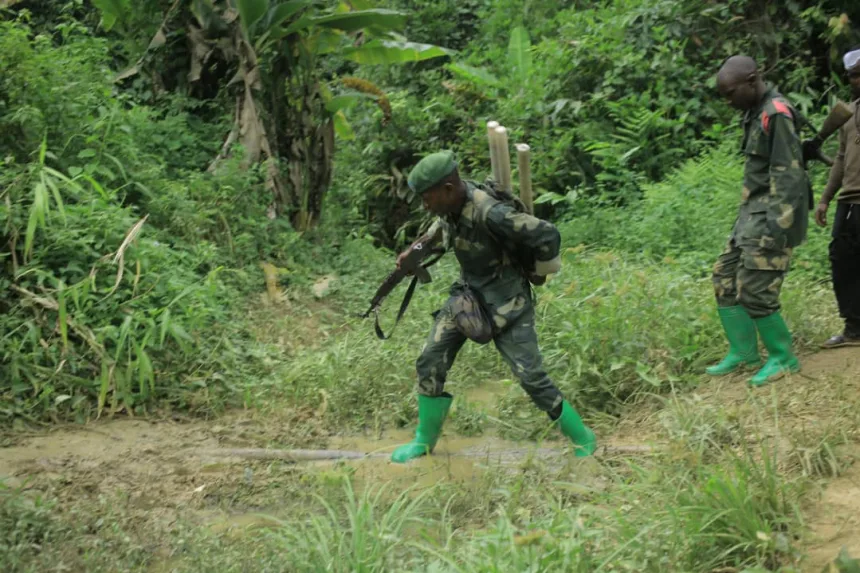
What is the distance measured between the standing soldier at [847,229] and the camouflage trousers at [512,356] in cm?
218

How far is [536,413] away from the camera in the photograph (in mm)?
5391

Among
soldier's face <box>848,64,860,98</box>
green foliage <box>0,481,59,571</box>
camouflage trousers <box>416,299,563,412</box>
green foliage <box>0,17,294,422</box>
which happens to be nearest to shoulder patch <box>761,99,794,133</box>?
soldier's face <box>848,64,860,98</box>

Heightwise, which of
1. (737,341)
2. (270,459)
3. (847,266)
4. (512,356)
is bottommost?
(270,459)

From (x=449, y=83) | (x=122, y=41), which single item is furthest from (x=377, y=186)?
(x=122, y=41)

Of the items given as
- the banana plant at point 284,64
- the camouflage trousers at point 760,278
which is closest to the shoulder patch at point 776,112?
the camouflage trousers at point 760,278

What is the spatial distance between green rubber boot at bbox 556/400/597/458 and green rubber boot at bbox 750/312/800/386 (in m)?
1.19

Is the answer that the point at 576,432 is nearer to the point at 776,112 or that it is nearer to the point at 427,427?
the point at 427,427

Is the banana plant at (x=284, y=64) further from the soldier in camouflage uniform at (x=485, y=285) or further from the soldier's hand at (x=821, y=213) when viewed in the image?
the soldier's hand at (x=821, y=213)

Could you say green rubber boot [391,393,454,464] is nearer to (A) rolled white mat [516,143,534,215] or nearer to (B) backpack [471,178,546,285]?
(B) backpack [471,178,546,285]

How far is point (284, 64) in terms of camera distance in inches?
362

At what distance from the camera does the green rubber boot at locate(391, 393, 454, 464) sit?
4.80m

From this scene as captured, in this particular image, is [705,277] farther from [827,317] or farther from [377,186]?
[377,186]

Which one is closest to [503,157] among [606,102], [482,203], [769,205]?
[482,203]

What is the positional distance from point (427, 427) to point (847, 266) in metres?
2.87
